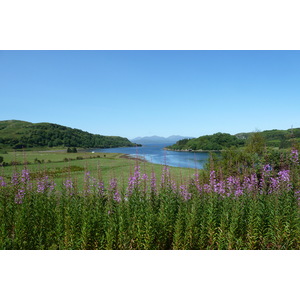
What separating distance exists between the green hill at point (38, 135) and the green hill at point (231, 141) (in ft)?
18.3

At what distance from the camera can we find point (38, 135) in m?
7.91

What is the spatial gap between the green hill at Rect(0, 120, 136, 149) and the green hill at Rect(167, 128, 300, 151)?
5583 mm

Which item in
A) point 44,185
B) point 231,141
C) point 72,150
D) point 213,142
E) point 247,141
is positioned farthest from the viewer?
point 213,142

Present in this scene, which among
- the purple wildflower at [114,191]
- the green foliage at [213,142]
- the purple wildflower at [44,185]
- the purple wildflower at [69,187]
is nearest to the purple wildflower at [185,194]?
the purple wildflower at [114,191]

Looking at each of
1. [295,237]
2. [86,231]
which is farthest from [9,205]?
[295,237]

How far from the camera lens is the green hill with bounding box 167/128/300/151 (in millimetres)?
8117

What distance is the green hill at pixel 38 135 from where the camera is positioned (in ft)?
23.6

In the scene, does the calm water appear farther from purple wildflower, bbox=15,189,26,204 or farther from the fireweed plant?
purple wildflower, bbox=15,189,26,204

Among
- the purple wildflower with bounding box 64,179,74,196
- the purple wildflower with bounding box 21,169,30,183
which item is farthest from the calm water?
the purple wildflower with bounding box 21,169,30,183

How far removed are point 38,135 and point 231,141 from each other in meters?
8.61

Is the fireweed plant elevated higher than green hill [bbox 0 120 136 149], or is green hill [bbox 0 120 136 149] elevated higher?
green hill [bbox 0 120 136 149]

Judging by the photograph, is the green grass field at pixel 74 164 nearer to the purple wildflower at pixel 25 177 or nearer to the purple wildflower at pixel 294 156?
the purple wildflower at pixel 25 177

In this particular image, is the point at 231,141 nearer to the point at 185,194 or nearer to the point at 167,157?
the point at 167,157

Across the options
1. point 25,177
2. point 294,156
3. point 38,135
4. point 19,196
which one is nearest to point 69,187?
point 19,196
